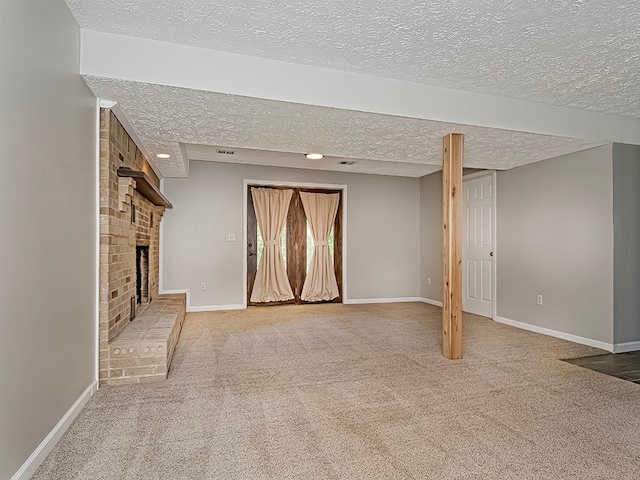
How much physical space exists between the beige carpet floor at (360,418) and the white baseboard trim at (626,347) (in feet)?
0.91

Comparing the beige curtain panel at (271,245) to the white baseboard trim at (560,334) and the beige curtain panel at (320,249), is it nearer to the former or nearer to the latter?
the beige curtain panel at (320,249)

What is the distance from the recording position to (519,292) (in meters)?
5.10

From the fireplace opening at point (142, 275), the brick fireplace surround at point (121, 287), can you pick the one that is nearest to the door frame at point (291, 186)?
the fireplace opening at point (142, 275)

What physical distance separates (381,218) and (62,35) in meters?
5.64

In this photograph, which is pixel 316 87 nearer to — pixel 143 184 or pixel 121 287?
pixel 143 184

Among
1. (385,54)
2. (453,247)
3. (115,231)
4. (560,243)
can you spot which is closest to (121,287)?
(115,231)

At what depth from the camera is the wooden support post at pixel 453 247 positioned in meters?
3.59

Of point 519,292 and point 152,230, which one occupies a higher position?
point 152,230

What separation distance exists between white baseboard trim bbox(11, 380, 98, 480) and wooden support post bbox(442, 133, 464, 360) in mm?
2914

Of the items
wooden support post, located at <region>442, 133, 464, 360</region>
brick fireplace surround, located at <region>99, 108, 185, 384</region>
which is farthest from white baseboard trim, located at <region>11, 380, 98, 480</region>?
wooden support post, located at <region>442, 133, 464, 360</region>

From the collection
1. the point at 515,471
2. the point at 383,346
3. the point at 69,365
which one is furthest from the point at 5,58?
the point at 383,346

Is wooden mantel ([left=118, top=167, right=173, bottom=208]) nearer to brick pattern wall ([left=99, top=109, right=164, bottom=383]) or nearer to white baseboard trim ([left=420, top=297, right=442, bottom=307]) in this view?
brick pattern wall ([left=99, top=109, right=164, bottom=383])

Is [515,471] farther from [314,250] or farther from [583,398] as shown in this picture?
[314,250]

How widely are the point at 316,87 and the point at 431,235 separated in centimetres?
468
